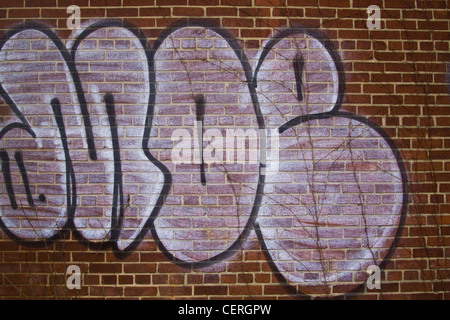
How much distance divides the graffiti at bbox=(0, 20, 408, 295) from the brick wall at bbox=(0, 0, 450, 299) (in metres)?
0.01

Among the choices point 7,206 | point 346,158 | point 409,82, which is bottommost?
point 7,206

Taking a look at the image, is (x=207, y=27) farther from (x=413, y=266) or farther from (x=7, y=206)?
(x=413, y=266)

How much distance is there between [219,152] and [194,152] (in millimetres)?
182

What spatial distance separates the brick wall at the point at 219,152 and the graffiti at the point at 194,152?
0.4 inches

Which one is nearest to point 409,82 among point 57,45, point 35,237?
point 57,45

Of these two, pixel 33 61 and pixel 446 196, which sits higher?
pixel 33 61

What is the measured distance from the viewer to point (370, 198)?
3031 millimetres

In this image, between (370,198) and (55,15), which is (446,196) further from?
(55,15)

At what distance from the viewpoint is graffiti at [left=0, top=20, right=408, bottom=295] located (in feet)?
9.81

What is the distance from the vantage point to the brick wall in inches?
117

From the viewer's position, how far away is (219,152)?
3.02 metres

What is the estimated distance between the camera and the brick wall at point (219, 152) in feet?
9.78

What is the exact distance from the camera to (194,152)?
119 inches

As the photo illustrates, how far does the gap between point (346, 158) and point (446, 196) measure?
2.59 feet
